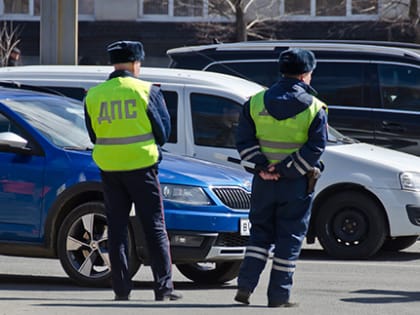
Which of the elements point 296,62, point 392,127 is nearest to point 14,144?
point 296,62

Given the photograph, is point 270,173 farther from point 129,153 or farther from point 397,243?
point 397,243

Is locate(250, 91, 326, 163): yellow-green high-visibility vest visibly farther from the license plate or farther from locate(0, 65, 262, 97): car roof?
locate(0, 65, 262, 97): car roof

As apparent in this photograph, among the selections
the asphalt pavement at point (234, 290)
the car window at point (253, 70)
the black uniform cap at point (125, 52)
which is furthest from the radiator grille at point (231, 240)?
the car window at point (253, 70)

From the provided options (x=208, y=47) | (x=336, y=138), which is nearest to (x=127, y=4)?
(x=208, y=47)

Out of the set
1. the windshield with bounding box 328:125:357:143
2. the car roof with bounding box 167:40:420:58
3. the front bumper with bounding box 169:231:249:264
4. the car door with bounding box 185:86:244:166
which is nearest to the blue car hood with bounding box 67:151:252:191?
the front bumper with bounding box 169:231:249:264

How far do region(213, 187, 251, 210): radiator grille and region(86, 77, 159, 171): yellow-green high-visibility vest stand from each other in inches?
56.8

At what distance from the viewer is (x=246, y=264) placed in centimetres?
782

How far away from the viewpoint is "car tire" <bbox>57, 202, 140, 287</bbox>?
9180 millimetres

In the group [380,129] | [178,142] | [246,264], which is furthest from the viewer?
[380,129]

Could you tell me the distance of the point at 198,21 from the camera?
30812 mm

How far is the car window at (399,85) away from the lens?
539 inches

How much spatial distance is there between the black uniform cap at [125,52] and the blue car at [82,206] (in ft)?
4.82

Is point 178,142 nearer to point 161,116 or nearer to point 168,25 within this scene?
point 161,116

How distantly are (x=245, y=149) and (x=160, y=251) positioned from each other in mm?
903
